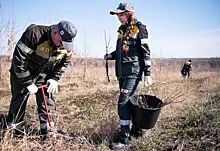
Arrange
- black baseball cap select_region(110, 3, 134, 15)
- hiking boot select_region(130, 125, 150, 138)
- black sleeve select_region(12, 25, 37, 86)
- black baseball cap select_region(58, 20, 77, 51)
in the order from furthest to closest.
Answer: hiking boot select_region(130, 125, 150, 138)
black baseball cap select_region(110, 3, 134, 15)
black sleeve select_region(12, 25, 37, 86)
black baseball cap select_region(58, 20, 77, 51)

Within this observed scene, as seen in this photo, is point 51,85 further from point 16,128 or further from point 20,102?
point 16,128

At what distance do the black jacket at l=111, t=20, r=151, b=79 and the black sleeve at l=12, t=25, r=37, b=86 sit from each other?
1.16 metres

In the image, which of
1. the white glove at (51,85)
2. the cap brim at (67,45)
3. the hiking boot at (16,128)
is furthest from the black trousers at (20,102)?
the cap brim at (67,45)

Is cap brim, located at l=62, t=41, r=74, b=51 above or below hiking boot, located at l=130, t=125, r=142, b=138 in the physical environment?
above

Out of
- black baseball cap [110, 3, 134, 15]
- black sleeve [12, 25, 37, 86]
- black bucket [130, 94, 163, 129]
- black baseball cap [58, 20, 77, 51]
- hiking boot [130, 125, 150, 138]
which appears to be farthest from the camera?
hiking boot [130, 125, 150, 138]

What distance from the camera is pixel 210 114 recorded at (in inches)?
139

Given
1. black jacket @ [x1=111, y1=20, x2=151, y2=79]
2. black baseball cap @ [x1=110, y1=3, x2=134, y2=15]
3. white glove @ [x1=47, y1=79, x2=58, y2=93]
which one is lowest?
white glove @ [x1=47, y1=79, x2=58, y2=93]

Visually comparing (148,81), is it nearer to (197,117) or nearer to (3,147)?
(197,117)

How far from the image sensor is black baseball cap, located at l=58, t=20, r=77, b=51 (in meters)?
2.40

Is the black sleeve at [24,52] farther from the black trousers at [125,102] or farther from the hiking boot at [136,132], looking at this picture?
the hiking boot at [136,132]

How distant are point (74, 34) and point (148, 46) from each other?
102 centimetres

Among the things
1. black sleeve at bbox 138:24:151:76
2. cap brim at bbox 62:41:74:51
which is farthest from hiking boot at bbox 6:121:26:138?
black sleeve at bbox 138:24:151:76

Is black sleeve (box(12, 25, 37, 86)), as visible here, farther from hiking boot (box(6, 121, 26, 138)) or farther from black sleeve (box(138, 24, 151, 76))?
black sleeve (box(138, 24, 151, 76))

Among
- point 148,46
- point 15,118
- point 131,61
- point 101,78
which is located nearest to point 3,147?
point 15,118
